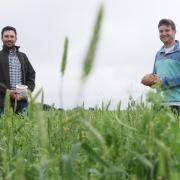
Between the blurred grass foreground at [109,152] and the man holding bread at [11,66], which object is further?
the man holding bread at [11,66]

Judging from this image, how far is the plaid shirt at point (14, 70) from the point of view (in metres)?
8.58

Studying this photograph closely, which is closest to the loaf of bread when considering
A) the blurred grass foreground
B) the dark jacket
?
the dark jacket

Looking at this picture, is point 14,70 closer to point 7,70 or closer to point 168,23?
point 7,70

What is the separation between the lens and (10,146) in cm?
200

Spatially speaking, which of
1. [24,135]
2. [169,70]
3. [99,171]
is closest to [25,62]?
[169,70]

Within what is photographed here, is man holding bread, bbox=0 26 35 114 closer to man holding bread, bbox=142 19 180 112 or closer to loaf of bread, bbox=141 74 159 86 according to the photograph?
man holding bread, bbox=142 19 180 112

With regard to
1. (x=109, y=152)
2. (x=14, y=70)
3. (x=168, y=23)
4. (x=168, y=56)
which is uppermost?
(x=168, y=23)

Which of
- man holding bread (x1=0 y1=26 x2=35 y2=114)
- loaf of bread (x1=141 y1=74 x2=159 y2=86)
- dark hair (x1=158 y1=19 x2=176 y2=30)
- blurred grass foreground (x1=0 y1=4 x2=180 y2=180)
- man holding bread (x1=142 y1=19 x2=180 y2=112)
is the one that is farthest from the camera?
man holding bread (x1=0 y1=26 x2=35 y2=114)

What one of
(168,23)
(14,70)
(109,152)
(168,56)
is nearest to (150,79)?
(168,56)

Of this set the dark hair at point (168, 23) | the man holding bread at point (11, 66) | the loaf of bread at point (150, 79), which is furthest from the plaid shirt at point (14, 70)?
the loaf of bread at point (150, 79)

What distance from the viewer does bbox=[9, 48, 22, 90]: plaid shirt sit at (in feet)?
28.1

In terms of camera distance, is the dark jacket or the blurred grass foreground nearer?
the blurred grass foreground

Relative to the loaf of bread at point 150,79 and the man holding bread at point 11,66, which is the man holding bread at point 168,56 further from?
the man holding bread at point 11,66

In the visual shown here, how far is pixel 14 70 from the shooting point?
861cm
